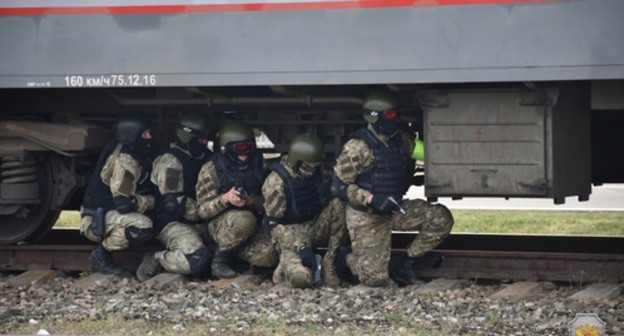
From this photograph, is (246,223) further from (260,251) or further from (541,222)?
(541,222)

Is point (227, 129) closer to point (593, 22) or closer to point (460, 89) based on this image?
point (460, 89)

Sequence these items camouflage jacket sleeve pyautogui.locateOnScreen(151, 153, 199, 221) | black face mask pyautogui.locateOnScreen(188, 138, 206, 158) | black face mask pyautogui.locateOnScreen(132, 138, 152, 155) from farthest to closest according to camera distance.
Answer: black face mask pyautogui.locateOnScreen(188, 138, 206, 158), black face mask pyautogui.locateOnScreen(132, 138, 152, 155), camouflage jacket sleeve pyautogui.locateOnScreen(151, 153, 199, 221)

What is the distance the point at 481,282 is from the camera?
374 inches

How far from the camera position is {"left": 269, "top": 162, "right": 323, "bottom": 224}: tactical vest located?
960cm

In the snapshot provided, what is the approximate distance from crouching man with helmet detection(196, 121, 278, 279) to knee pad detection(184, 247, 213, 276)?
7 cm

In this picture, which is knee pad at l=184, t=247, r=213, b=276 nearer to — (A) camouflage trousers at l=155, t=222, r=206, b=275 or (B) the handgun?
(A) camouflage trousers at l=155, t=222, r=206, b=275

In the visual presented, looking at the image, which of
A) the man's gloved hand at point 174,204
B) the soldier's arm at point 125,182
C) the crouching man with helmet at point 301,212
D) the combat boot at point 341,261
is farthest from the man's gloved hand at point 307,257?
the soldier's arm at point 125,182

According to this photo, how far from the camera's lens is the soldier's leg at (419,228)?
9.43 m

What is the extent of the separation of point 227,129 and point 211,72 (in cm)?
92

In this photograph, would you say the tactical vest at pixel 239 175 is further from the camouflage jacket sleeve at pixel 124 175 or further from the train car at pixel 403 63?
the camouflage jacket sleeve at pixel 124 175

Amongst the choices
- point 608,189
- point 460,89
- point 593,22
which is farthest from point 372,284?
point 608,189

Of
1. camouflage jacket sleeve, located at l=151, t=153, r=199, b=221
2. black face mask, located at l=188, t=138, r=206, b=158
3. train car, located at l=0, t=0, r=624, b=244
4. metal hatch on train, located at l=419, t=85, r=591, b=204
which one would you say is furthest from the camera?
black face mask, located at l=188, t=138, r=206, b=158

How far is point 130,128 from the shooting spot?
995 centimetres

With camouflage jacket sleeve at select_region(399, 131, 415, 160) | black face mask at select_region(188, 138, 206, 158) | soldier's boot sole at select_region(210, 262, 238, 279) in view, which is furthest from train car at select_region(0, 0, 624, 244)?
soldier's boot sole at select_region(210, 262, 238, 279)
